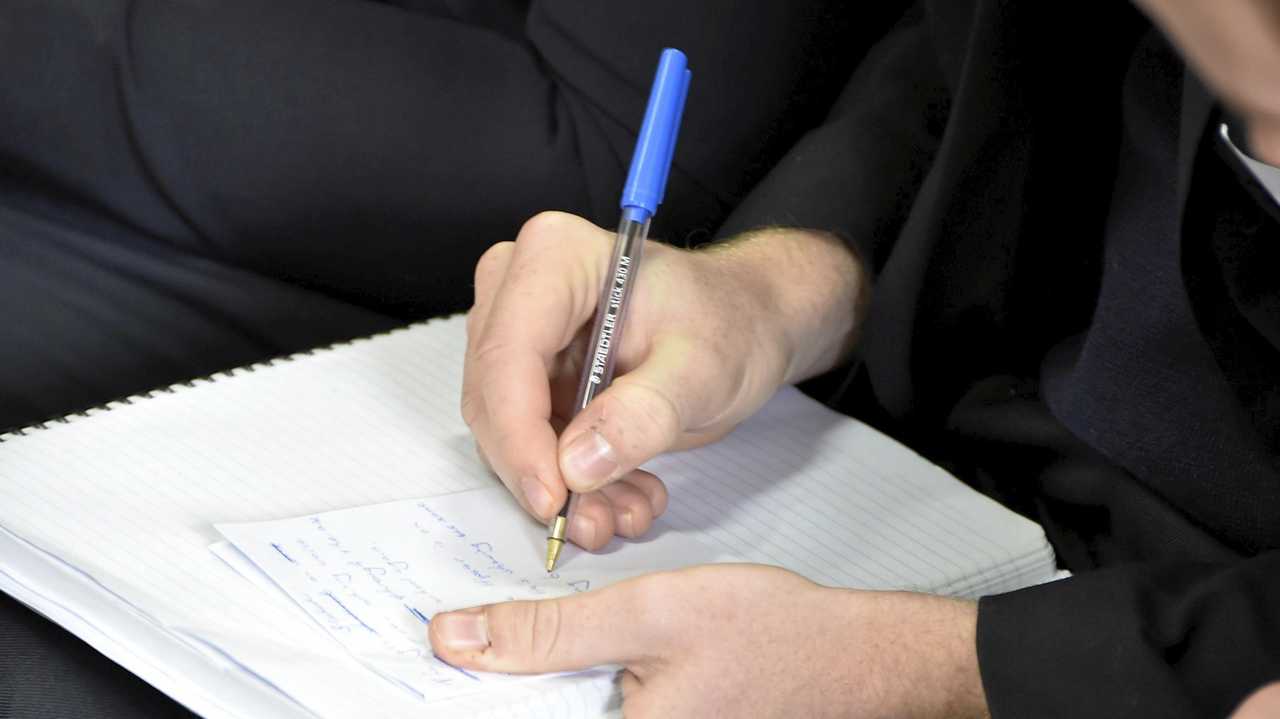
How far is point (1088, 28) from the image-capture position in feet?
3.01

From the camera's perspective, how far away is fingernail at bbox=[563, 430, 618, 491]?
713mm

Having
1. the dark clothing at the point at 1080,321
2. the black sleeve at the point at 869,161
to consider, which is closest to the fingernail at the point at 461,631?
the dark clothing at the point at 1080,321

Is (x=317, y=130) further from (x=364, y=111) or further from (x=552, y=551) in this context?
(x=552, y=551)

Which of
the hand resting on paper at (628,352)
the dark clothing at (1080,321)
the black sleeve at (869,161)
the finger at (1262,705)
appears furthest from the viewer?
the black sleeve at (869,161)

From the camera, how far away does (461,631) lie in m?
0.62

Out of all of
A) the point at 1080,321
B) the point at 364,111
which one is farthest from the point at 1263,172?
the point at 364,111

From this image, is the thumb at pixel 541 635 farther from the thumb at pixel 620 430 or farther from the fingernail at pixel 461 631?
the thumb at pixel 620 430

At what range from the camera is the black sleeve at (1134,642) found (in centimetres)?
60

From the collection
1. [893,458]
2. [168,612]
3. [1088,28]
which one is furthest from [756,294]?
[168,612]

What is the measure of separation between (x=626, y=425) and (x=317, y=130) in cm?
44

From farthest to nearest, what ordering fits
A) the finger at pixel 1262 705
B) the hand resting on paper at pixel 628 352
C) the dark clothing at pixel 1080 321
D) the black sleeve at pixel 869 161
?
the black sleeve at pixel 869 161 < the hand resting on paper at pixel 628 352 < the dark clothing at pixel 1080 321 < the finger at pixel 1262 705

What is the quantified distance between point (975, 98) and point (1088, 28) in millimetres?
104

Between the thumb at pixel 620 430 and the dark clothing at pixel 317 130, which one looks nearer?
the thumb at pixel 620 430

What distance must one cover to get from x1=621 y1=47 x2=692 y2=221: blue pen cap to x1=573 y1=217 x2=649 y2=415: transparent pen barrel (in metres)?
0.01
